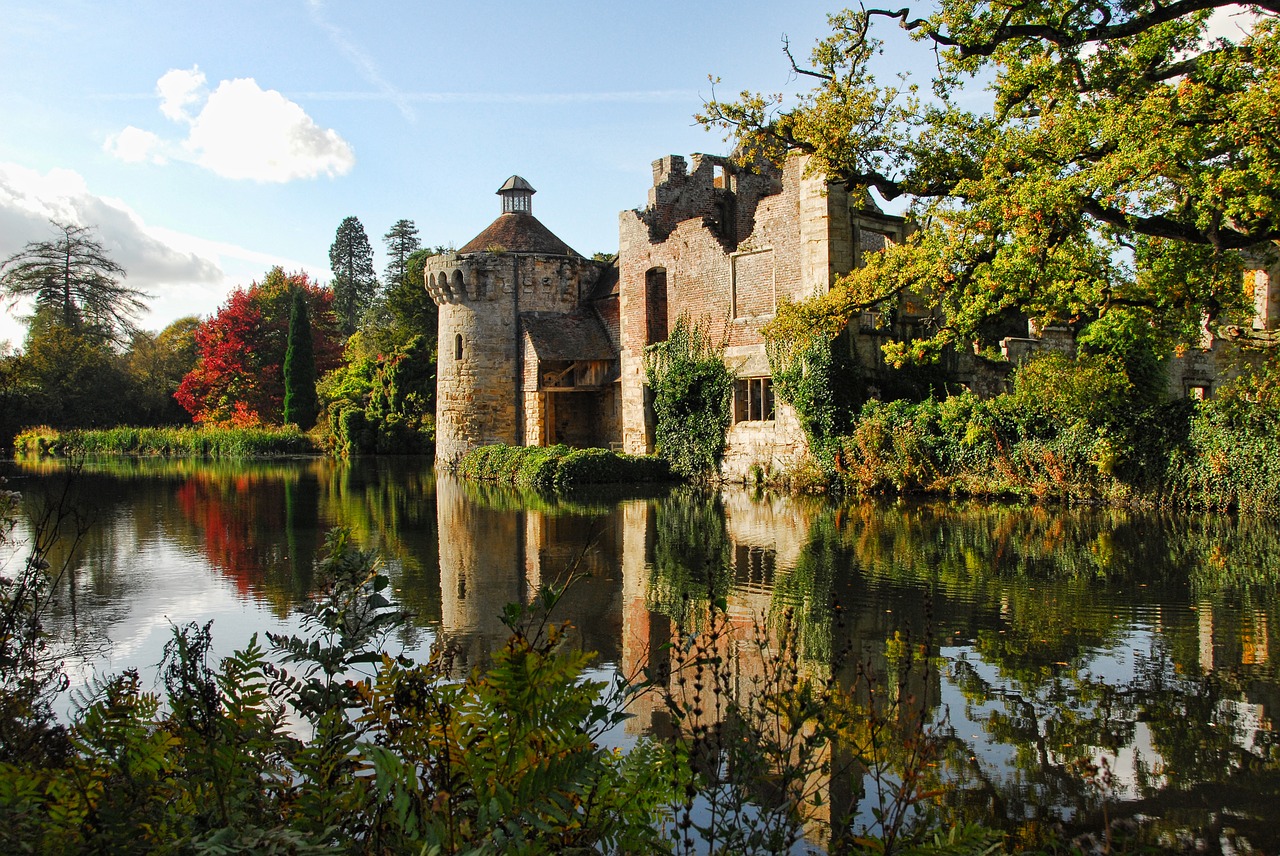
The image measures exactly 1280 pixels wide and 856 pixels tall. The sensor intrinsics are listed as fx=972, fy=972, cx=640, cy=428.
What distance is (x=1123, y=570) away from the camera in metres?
10.1

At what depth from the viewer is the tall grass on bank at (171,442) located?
142 feet

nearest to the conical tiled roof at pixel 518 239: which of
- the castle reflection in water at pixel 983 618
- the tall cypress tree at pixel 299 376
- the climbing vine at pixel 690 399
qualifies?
the climbing vine at pixel 690 399

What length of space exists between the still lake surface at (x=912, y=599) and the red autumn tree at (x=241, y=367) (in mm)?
35658

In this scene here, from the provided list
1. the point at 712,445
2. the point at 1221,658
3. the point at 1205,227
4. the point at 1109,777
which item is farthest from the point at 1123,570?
the point at 712,445

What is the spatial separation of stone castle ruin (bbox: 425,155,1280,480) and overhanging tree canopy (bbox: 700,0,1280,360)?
10.7 ft

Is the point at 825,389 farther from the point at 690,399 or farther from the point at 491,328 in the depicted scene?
the point at 491,328

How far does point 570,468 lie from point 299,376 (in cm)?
3097

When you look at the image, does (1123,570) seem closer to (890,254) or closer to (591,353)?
(890,254)

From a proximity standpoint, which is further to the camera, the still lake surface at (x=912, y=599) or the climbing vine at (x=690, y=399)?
the climbing vine at (x=690, y=399)

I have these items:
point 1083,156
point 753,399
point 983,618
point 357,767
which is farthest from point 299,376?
point 357,767

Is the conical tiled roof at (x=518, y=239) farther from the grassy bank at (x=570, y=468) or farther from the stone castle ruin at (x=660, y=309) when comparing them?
the grassy bank at (x=570, y=468)

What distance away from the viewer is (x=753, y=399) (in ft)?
76.7

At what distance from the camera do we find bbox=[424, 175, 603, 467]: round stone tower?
104 ft

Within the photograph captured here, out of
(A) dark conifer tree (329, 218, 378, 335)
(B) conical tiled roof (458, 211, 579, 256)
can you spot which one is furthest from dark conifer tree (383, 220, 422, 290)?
(B) conical tiled roof (458, 211, 579, 256)
